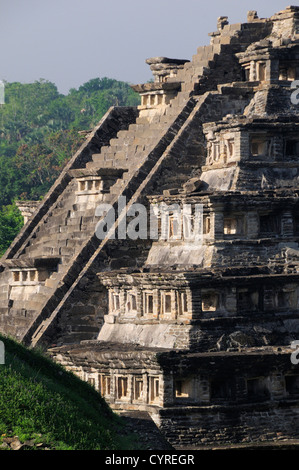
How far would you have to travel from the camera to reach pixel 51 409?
33.9 m

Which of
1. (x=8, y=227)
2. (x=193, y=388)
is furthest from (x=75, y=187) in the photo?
(x=8, y=227)

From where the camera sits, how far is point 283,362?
41.3 meters

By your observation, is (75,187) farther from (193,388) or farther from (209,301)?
(193,388)

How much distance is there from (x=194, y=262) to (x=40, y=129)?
77.2m

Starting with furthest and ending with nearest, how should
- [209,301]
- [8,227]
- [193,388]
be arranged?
[8,227], [209,301], [193,388]

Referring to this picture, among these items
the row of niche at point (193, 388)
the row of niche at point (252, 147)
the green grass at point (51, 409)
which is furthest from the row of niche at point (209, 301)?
the green grass at point (51, 409)

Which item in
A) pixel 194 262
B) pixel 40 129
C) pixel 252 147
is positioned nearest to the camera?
pixel 194 262

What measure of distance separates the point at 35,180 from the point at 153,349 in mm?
51575

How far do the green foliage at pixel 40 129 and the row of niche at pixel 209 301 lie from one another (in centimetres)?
3208

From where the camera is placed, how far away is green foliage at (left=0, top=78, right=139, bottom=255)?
90812mm

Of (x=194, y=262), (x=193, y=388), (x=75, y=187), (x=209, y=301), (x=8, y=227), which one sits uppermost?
(x=75, y=187)

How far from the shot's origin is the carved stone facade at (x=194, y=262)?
4094 centimetres

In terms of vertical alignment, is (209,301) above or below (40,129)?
below
